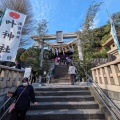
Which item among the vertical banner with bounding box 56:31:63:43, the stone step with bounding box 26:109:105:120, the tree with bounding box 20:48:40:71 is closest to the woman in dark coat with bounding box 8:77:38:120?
the stone step with bounding box 26:109:105:120

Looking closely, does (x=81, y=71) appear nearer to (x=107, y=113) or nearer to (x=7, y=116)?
(x=107, y=113)

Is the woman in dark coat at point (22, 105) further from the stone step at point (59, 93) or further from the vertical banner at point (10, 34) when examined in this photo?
the stone step at point (59, 93)

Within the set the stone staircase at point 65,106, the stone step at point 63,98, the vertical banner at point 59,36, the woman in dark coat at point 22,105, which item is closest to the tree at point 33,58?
the vertical banner at point 59,36

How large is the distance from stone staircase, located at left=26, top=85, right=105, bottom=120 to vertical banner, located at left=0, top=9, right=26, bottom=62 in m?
1.97

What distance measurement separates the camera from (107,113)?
150 inches

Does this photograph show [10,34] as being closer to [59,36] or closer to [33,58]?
[33,58]

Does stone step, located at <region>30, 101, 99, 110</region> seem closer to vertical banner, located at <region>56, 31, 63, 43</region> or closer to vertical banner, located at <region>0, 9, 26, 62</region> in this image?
vertical banner, located at <region>0, 9, 26, 62</region>

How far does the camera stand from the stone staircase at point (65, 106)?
3.95 metres

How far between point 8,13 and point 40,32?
393 inches

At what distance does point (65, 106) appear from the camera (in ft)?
14.9

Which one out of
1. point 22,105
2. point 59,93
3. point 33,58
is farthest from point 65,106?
point 33,58

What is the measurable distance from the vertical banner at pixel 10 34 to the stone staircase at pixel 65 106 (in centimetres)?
197

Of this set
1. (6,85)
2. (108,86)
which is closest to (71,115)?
(108,86)

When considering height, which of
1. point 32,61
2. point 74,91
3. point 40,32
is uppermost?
point 40,32
